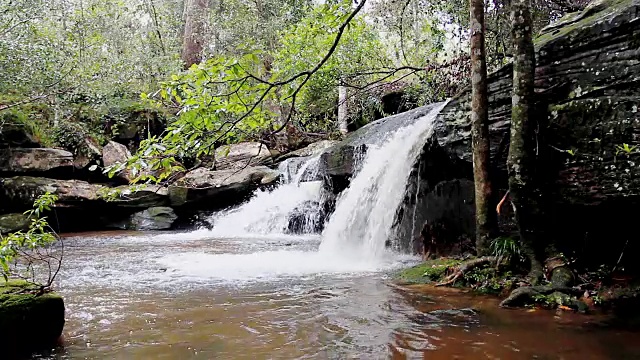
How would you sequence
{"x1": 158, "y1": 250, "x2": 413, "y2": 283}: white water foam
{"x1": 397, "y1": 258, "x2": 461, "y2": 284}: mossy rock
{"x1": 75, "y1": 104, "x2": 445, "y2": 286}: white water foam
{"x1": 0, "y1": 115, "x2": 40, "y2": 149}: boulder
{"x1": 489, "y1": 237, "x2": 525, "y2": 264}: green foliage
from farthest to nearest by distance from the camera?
{"x1": 0, "y1": 115, "x2": 40, "y2": 149}: boulder < {"x1": 75, "y1": 104, "x2": 445, "y2": 286}: white water foam < {"x1": 158, "y1": 250, "x2": 413, "y2": 283}: white water foam < {"x1": 397, "y1": 258, "x2": 461, "y2": 284}: mossy rock < {"x1": 489, "y1": 237, "x2": 525, "y2": 264}: green foliage

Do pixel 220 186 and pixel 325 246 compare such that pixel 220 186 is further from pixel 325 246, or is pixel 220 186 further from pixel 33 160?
pixel 325 246

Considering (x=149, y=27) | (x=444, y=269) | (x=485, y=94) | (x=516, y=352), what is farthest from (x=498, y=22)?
(x=149, y=27)

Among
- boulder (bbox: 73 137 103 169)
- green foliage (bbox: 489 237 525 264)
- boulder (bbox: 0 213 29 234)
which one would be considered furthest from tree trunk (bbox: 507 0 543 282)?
boulder (bbox: 73 137 103 169)

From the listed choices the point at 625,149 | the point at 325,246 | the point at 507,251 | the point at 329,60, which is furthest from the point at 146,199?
the point at 625,149

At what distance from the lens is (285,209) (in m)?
14.1

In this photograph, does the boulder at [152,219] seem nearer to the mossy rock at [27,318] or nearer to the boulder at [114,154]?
the boulder at [114,154]

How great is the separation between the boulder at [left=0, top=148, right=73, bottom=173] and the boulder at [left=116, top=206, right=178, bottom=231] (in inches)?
97.7

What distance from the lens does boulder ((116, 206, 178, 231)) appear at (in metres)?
14.9

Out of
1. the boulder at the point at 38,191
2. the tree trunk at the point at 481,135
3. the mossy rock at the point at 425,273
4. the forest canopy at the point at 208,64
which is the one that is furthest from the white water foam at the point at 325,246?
the boulder at the point at 38,191

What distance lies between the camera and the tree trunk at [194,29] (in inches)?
832

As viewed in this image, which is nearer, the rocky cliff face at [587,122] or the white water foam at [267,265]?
the rocky cliff face at [587,122]

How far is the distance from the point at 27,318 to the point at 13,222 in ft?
36.0

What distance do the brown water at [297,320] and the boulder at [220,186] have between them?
7.45 meters

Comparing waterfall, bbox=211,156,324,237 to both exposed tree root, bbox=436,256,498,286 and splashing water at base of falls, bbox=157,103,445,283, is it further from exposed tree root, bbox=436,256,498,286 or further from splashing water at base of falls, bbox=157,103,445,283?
exposed tree root, bbox=436,256,498,286
